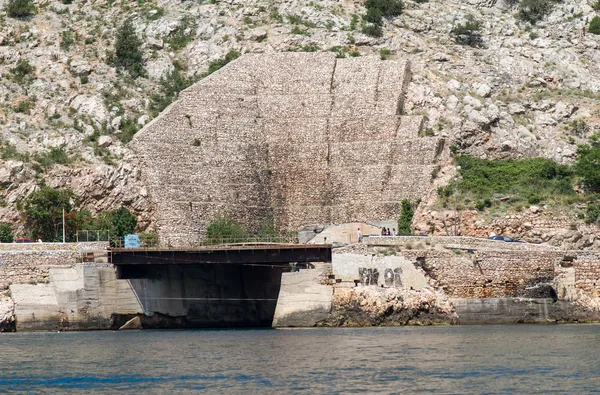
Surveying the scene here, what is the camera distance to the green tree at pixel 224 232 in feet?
364

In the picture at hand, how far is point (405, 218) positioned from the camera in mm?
112750

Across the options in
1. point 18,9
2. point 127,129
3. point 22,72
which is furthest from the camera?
point 18,9

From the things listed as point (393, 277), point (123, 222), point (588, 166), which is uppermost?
point (588, 166)

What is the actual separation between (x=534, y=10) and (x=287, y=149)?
34.0 m

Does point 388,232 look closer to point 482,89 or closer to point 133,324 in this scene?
point 133,324

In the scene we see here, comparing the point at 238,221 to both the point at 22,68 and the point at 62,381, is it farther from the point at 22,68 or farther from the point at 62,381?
the point at 62,381

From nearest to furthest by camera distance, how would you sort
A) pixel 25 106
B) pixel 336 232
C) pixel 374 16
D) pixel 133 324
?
1. pixel 133 324
2. pixel 336 232
3. pixel 25 106
4. pixel 374 16

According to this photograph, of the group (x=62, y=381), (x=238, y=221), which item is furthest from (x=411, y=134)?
(x=62, y=381)

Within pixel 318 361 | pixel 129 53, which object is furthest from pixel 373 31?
pixel 318 361

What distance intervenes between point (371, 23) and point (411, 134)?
23.9 m

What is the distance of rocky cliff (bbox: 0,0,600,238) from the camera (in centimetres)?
11725

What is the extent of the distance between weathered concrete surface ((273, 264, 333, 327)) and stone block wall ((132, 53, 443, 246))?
56.5 ft

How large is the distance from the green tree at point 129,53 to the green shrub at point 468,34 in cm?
2792

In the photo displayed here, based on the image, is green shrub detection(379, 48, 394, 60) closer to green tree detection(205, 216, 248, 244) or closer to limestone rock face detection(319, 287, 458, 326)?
green tree detection(205, 216, 248, 244)
